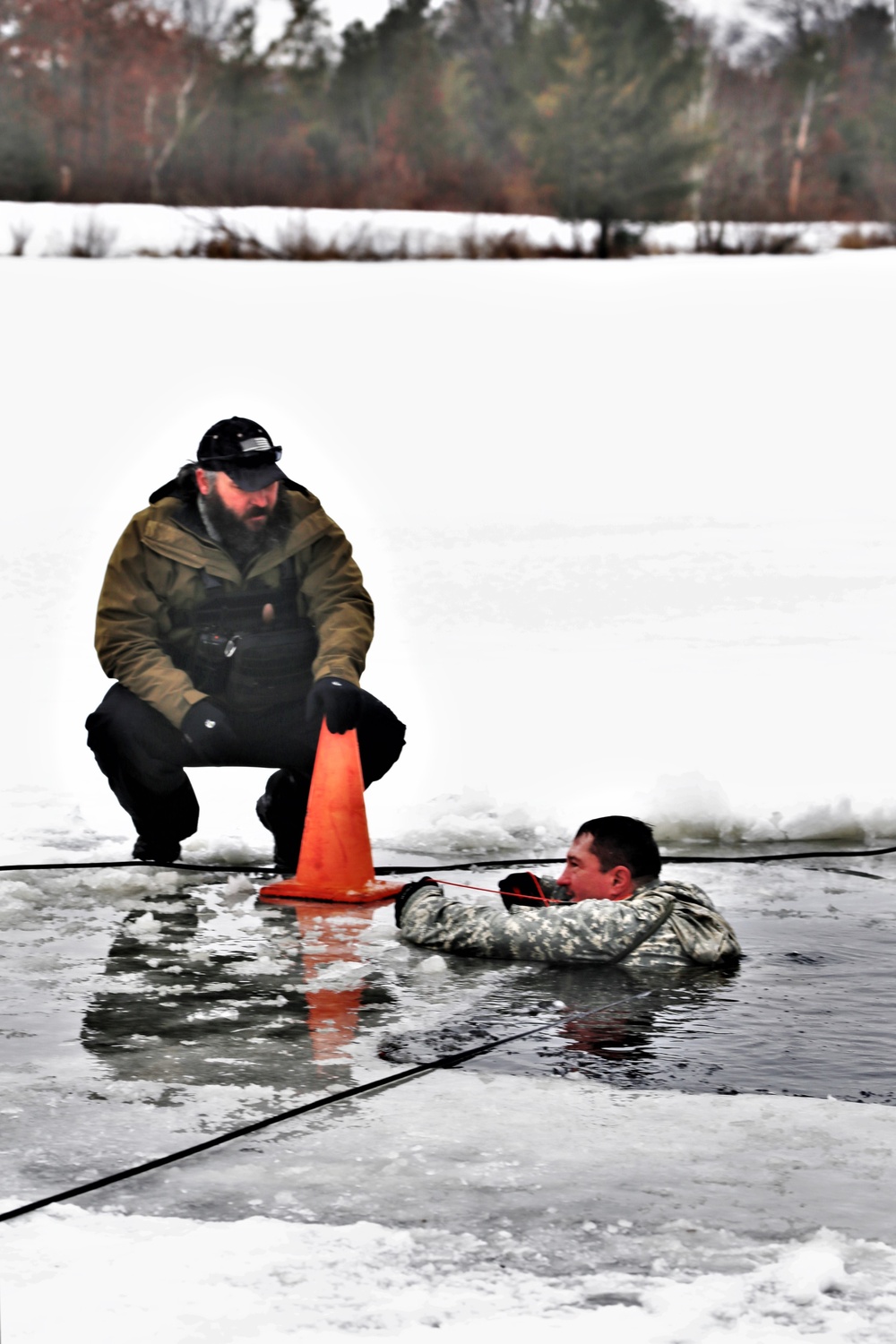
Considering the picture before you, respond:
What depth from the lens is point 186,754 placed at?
5551 millimetres

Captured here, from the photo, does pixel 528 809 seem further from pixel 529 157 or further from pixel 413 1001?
pixel 529 157

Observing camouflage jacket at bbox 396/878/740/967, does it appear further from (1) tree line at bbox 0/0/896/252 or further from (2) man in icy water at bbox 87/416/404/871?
(1) tree line at bbox 0/0/896/252

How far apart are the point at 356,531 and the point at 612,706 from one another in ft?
19.1

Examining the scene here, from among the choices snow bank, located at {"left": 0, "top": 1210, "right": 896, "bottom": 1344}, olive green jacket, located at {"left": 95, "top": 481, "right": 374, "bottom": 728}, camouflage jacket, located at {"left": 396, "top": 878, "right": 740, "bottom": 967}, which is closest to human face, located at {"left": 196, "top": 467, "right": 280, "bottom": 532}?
olive green jacket, located at {"left": 95, "top": 481, "right": 374, "bottom": 728}

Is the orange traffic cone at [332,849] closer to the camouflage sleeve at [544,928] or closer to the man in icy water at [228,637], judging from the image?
the man in icy water at [228,637]

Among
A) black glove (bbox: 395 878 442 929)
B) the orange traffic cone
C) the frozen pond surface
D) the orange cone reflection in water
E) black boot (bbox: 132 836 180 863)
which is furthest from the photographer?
black boot (bbox: 132 836 180 863)

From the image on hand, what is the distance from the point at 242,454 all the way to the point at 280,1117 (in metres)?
2.77

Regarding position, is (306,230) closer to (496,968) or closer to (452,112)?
(452,112)

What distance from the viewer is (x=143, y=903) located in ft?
16.6

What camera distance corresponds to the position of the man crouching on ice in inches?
171

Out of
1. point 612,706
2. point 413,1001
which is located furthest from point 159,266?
point 413,1001

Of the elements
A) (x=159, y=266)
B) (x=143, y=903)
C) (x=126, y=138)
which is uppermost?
(x=126, y=138)

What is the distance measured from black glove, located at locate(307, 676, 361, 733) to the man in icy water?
114 mm

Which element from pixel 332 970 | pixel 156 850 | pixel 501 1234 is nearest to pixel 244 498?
pixel 156 850
